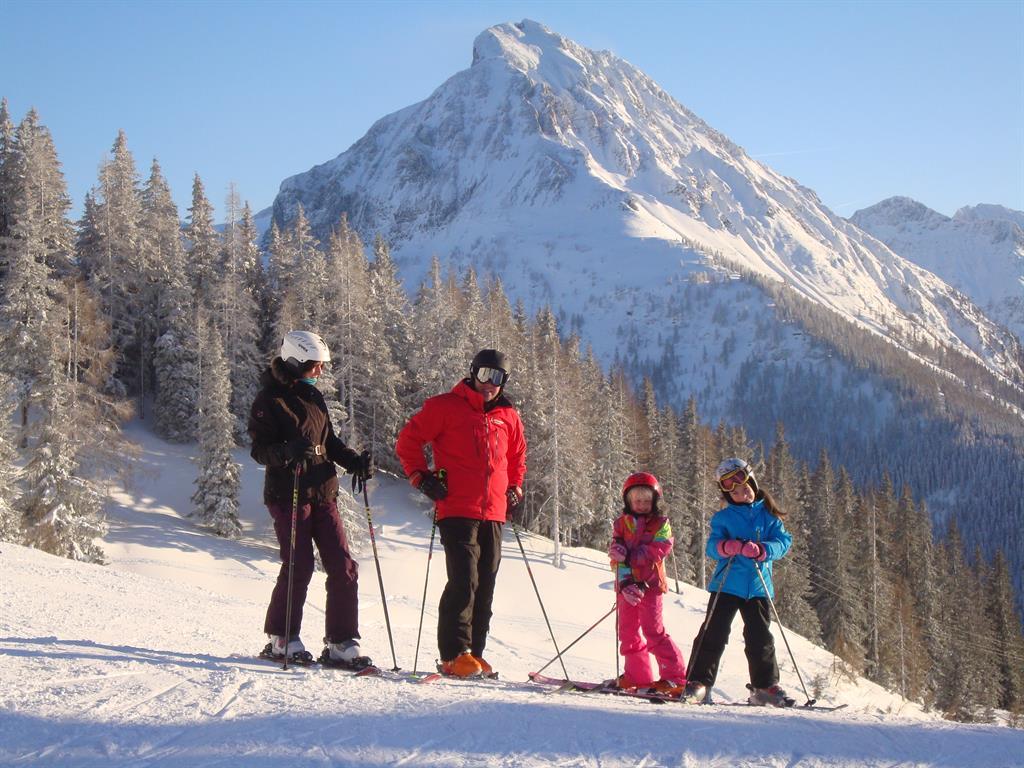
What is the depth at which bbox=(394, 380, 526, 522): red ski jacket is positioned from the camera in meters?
6.21

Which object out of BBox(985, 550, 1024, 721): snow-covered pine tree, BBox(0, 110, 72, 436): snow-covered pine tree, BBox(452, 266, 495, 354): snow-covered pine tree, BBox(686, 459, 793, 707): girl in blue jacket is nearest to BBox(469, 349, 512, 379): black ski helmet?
BBox(686, 459, 793, 707): girl in blue jacket

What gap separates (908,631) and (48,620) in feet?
149

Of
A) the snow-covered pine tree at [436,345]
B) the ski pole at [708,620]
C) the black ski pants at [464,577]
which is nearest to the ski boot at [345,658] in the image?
the black ski pants at [464,577]

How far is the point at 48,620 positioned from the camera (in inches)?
301

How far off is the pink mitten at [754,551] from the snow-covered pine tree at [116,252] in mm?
40924

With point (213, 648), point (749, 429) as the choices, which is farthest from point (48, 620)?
point (749, 429)

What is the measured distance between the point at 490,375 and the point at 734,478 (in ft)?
7.21

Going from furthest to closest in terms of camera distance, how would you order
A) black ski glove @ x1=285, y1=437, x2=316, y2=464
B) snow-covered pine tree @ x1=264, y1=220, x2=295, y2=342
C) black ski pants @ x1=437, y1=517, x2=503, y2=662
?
1. snow-covered pine tree @ x1=264, y1=220, x2=295, y2=342
2. black ski pants @ x1=437, y1=517, x2=503, y2=662
3. black ski glove @ x1=285, y1=437, x2=316, y2=464

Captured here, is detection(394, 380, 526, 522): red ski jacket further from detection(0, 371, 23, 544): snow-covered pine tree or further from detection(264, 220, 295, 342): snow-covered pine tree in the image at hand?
detection(264, 220, 295, 342): snow-covered pine tree

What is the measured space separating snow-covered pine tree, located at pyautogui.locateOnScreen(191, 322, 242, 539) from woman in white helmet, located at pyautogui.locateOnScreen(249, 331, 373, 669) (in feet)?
89.1

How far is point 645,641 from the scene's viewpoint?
6637 mm

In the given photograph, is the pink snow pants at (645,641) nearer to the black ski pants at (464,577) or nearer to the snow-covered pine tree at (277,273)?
the black ski pants at (464,577)

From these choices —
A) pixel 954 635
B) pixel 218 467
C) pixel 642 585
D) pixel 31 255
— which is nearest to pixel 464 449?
pixel 642 585

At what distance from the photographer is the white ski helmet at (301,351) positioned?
5.99m
